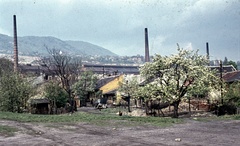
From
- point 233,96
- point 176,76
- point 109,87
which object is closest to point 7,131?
point 176,76

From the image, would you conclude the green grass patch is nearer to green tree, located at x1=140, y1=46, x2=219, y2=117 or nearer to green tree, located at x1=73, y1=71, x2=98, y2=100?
green tree, located at x1=140, y1=46, x2=219, y2=117

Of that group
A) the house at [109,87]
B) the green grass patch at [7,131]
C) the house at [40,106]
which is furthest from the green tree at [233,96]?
the house at [109,87]

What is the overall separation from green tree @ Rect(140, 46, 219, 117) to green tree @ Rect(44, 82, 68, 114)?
68.7ft

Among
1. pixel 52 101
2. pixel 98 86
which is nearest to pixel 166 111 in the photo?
pixel 52 101

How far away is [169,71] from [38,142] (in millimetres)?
18364

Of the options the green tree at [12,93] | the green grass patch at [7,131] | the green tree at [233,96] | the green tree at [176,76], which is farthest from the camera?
the green tree at [12,93]

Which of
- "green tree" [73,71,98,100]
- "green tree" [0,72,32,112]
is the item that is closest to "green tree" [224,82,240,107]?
"green tree" [0,72,32,112]

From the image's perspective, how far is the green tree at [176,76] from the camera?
31141 millimetres

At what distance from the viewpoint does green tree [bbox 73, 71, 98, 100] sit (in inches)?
2751

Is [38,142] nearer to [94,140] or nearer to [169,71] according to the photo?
[94,140]

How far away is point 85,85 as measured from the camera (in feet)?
233

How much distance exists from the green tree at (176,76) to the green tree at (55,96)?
20933 millimetres

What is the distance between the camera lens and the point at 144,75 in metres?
33.2

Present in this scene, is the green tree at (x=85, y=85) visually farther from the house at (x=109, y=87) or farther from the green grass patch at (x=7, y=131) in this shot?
the green grass patch at (x=7, y=131)
